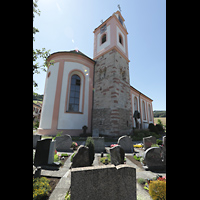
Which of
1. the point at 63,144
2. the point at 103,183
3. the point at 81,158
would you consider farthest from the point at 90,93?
the point at 103,183

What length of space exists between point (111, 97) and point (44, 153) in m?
7.79

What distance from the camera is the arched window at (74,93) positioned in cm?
1111

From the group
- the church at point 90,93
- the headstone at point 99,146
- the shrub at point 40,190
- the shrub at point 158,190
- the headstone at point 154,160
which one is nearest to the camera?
the shrub at point 158,190

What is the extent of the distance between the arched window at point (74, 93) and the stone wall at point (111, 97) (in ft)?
6.48

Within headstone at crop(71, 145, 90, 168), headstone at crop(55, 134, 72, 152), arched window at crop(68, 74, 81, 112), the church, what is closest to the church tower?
the church

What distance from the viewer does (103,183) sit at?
5.41 feet

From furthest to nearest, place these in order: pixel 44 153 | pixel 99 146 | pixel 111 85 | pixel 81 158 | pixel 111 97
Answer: pixel 111 85, pixel 111 97, pixel 99 146, pixel 44 153, pixel 81 158

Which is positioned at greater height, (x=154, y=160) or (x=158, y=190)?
(x=158, y=190)

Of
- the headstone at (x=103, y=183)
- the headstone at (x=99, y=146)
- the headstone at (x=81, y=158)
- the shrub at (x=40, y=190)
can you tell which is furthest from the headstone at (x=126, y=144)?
the shrub at (x=40, y=190)

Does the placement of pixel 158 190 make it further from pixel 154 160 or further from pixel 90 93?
pixel 90 93

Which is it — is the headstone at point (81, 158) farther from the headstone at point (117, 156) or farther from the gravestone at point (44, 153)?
the gravestone at point (44, 153)
